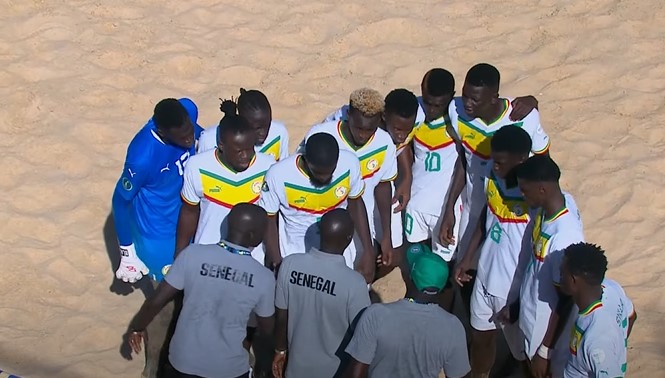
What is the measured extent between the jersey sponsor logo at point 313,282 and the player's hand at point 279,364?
57cm

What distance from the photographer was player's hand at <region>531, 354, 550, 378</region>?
479cm

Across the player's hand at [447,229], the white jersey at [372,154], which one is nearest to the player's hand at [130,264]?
the white jersey at [372,154]

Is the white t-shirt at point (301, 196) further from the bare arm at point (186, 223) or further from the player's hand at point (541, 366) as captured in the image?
the player's hand at point (541, 366)

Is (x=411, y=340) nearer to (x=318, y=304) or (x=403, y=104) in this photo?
(x=318, y=304)

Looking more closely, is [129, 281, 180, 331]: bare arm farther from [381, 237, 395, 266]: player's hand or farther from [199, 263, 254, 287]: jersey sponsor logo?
[381, 237, 395, 266]: player's hand

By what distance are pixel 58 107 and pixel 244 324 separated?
14.3 ft

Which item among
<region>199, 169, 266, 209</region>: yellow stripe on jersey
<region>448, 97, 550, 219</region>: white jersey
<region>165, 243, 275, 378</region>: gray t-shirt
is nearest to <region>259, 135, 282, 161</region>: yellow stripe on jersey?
<region>199, 169, 266, 209</region>: yellow stripe on jersey

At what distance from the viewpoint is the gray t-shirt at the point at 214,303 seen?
427cm

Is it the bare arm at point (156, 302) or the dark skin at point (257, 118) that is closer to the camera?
the bare arm at point (156, 302)

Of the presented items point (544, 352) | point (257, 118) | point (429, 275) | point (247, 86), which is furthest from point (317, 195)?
point (247, 86)

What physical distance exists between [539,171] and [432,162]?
1.30 metres

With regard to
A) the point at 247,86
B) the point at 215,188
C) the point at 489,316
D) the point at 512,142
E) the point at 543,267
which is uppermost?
the point at 247,86

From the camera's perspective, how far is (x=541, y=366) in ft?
15.7

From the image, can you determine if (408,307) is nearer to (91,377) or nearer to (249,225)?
(249,225)
